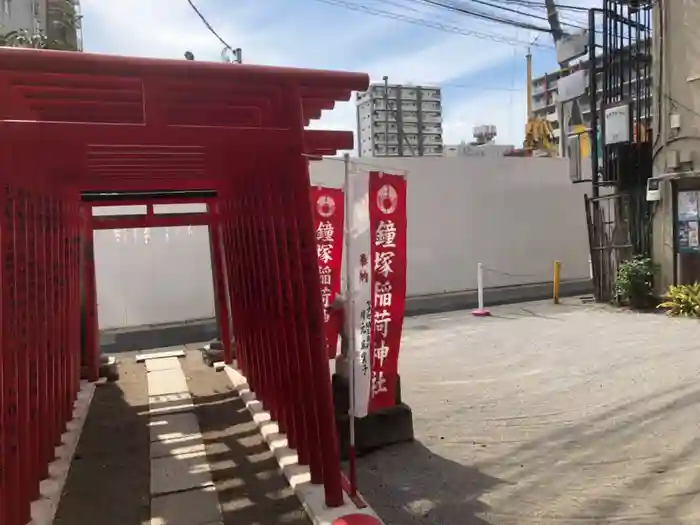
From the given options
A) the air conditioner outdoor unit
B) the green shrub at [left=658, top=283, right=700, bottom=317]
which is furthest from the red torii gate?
the air conditioner outdoor unit

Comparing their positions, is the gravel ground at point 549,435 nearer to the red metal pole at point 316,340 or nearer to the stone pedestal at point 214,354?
the red metal pole at point 316,340

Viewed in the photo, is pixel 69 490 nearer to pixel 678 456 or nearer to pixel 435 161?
pixel 678 456

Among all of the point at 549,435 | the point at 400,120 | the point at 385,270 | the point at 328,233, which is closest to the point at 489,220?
the point at 400,120

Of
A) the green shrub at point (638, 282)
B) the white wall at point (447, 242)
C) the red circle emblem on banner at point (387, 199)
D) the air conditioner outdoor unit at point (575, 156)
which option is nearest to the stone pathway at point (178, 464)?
the red circle emblem on banner at point (387, 199)

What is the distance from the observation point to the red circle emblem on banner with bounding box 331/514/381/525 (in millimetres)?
3809

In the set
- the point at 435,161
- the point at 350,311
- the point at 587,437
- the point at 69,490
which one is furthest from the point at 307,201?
the point at 435,161

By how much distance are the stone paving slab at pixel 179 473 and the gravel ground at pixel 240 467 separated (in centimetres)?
9

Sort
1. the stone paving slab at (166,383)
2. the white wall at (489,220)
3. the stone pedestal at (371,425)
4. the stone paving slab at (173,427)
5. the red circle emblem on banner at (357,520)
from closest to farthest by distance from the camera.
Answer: the red circle emblem on banner at (357,520) < the stone pedestal at (371,425) < the stone paving slab at (173,427) < the stone paving slab at (166,383) < the white wall at (489,220)

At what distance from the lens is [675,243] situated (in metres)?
11.9

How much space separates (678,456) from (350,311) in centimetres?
303

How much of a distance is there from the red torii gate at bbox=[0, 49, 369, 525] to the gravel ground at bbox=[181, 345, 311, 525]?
0.97 ft

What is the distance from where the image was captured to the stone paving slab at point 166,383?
7881 millimetres

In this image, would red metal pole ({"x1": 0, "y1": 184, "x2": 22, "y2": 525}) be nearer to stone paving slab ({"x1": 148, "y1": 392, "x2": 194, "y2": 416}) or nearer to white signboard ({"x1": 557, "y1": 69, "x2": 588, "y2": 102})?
stone paving slab ({"x1": 148, "y1": 392, "x2": 194, "y2": 416})

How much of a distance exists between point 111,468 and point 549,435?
4061 millimetres
